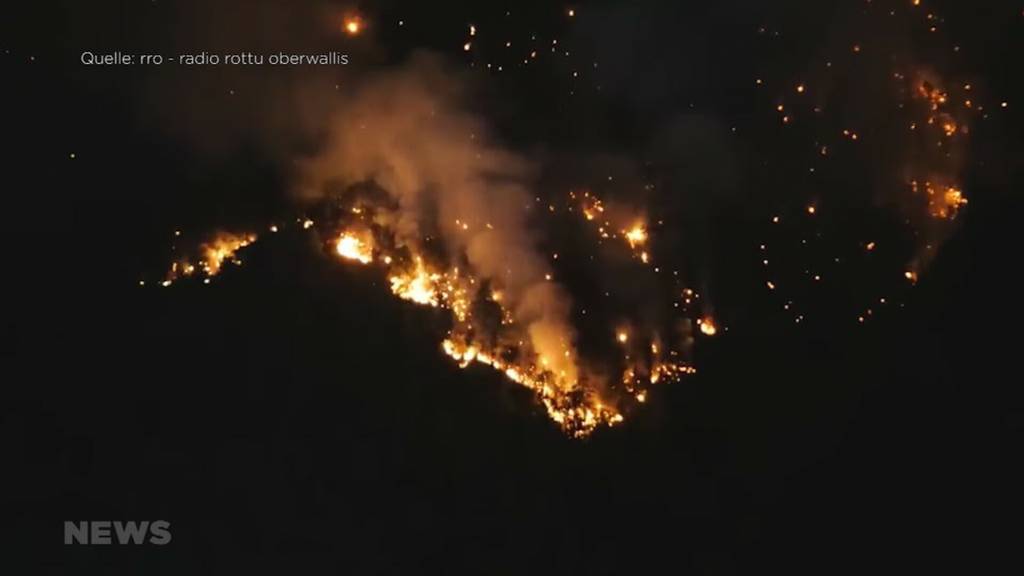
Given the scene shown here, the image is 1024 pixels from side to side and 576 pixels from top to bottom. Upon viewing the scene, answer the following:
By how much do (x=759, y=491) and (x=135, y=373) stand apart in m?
4.98

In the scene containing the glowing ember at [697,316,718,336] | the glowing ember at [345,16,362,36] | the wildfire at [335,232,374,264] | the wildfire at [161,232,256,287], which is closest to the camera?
the wildfire at [161,232,256,287]

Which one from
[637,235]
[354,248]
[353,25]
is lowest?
[637,235]

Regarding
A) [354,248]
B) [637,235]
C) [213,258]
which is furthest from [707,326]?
[213,258]

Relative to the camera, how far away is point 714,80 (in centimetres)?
727

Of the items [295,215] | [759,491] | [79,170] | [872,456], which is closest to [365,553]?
[295,215]

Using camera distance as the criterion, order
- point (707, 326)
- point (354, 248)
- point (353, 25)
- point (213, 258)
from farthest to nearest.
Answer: point (707, 326) → point (353, 25) → point (354, 248) → point (213, 258)

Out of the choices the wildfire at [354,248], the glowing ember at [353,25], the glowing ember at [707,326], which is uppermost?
the glowing ember at [353,25]

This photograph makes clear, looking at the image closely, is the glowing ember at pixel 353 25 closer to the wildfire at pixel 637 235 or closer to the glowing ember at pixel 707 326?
the wildfire at pixel 637 235

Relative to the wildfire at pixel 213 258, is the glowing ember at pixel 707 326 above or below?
below

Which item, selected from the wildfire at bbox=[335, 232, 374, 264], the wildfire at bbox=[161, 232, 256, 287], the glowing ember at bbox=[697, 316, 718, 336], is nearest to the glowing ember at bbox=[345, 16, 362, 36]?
the wildfire at bbox=[335, 232, 374, 264]

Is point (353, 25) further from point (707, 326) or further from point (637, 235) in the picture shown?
point (707, 326)

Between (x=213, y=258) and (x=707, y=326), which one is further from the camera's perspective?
(x=707, y=326)

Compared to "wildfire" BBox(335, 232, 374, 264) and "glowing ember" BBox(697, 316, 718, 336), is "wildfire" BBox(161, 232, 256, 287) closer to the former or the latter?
"wildfire" BBox(335, 232, 374, 264)

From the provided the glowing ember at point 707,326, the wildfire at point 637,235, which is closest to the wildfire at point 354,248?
the wildfire at point 637,235
